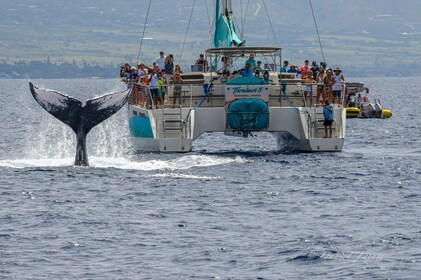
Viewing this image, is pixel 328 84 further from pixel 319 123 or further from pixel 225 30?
pixel 225 30

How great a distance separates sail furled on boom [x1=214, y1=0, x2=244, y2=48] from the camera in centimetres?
4672

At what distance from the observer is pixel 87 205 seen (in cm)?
2877

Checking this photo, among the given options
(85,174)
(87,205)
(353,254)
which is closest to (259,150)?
(85,174)

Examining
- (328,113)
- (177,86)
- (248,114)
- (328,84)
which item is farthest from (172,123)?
(328,84)

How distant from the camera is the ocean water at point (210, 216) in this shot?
873 inches

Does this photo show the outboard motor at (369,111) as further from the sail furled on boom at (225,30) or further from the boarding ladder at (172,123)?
the boarding ladder at (172,123)

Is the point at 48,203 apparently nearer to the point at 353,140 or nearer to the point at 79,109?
the point at 79,109

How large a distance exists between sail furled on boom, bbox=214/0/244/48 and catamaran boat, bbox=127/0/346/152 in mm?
3205

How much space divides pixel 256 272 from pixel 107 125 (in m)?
47.8

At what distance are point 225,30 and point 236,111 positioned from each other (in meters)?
7.19

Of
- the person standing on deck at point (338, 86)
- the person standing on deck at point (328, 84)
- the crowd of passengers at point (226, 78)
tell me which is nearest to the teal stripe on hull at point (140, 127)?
the crowd of passengers at point (226, 78)

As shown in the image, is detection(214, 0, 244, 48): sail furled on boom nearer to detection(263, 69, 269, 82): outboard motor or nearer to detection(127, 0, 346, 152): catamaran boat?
detection(127, 0, 346, 152): catamaran boat

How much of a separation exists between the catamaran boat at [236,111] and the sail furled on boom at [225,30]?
320cm

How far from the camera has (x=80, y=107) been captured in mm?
32562
